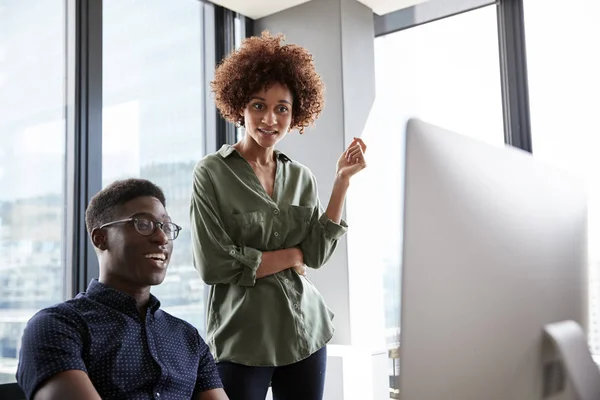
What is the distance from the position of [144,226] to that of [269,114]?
598mm

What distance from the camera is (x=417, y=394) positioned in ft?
2.09

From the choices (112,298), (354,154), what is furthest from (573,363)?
(354,154)

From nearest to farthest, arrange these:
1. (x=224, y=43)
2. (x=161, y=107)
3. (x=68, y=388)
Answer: (x=68, y=388) < (x=161, y=107) < (x=224, y=43)

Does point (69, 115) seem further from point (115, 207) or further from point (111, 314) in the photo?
point (111, 314)

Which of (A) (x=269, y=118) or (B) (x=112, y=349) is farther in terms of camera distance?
(A) (x=269, y=118)

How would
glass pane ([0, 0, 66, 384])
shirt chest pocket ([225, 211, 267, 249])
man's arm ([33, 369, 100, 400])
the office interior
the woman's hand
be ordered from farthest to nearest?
the office interior
glass pane ([0, 0, 66, 384])
the woman's hand
shirt chest pocket ([225, 211, 267, 249])
man's arm ([33, 369, 100, 400])

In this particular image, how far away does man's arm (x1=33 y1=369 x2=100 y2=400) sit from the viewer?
→ 125cm

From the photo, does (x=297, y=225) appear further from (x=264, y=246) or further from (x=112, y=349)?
(x=112, y=349)

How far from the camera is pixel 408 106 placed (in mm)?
3498

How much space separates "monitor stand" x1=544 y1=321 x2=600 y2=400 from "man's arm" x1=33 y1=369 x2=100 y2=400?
0.88 meters

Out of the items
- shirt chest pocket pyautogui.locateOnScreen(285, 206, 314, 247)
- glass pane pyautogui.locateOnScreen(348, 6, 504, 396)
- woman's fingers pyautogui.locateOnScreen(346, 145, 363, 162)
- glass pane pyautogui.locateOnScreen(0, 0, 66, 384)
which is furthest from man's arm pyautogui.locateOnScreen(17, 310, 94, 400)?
glass pane pyautogui.locateOnScreen(348, 6, 504, 396)

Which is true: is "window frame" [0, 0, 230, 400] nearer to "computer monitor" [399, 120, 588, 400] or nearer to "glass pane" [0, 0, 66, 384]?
"glass pane" [0, 0, 66, 384]

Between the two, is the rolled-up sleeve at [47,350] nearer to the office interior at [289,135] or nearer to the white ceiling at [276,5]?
the office interior at [289,135]

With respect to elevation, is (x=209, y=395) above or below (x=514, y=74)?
below
